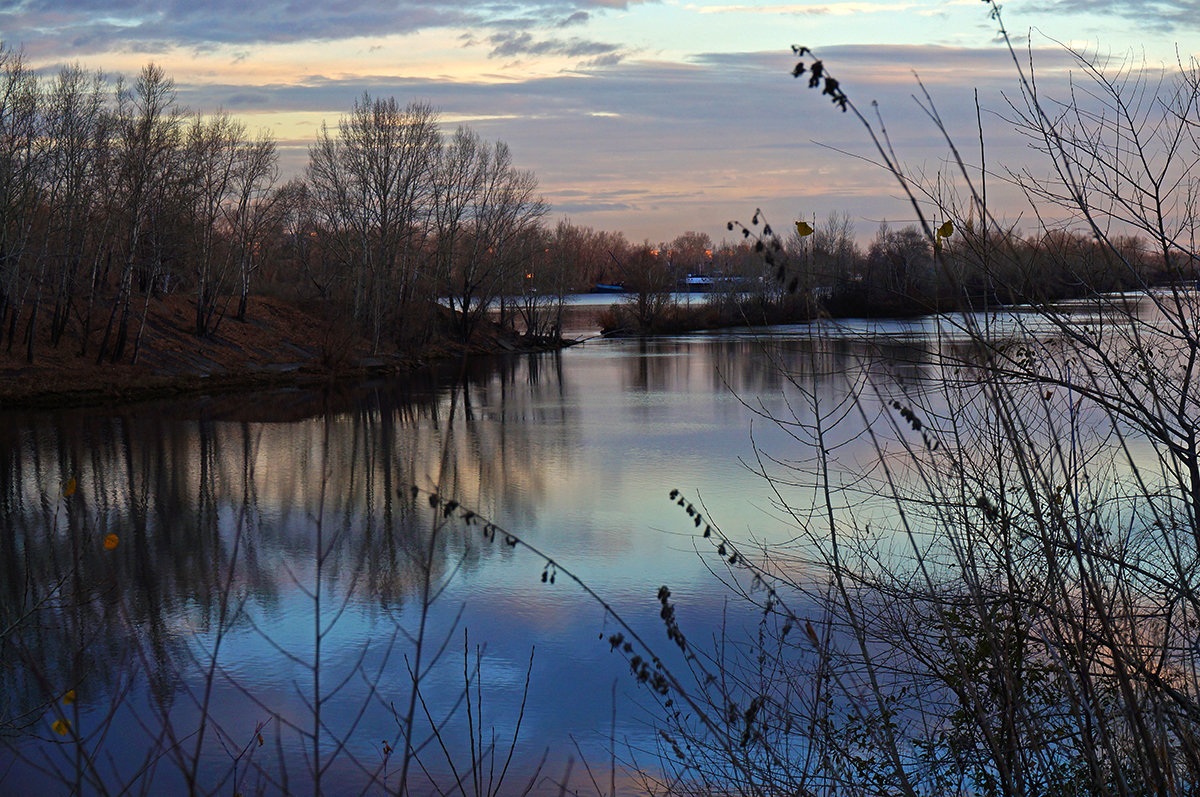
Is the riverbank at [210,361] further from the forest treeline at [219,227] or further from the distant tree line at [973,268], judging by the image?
the distant tree line at [973,268]

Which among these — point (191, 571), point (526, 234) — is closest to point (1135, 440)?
point (191, 571)

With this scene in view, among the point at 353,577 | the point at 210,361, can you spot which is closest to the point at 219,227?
the point at 210,361

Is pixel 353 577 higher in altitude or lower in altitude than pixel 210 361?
lower

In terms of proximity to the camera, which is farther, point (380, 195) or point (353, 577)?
point (380, 195)

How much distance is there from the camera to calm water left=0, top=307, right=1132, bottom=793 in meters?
6.17

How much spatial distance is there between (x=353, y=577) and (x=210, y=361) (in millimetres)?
25578

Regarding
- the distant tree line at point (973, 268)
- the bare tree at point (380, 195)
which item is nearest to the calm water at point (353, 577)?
the distant tree line at point (973, 268)

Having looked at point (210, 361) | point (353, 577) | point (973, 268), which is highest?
point (973, 268)

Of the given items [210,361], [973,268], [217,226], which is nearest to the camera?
[973,268]

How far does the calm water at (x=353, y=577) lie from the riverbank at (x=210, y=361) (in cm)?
311

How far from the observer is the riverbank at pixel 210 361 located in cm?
2452

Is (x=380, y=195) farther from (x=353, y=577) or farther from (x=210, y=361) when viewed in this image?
(x=353, y=577)

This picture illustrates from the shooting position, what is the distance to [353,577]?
23.0ft

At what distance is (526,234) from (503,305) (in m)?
3.88
